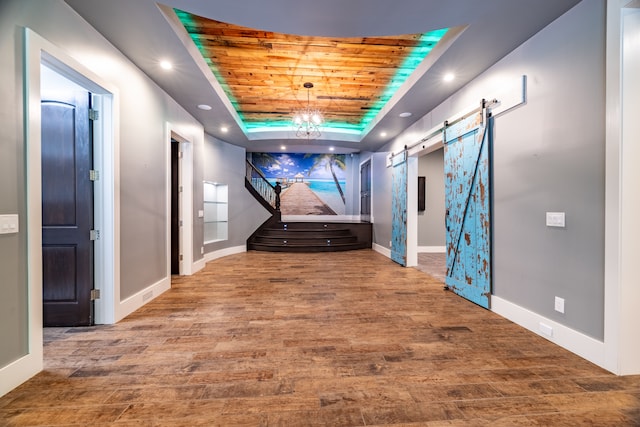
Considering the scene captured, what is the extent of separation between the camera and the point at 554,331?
2.65 meters

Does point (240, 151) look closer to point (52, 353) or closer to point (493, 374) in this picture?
point (52, 353)

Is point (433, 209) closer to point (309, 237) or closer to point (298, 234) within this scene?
point (309, 237)

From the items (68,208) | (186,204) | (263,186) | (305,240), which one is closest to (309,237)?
(305,240)

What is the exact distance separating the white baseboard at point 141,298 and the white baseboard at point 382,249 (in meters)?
5.08

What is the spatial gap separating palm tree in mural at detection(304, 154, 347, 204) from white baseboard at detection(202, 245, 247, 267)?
13.1 feet

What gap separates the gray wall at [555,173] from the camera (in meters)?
2.33

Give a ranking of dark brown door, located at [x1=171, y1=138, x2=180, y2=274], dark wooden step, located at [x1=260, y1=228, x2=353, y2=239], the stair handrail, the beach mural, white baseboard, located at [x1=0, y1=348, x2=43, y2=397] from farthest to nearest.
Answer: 1. the beach mural
2. the stair handrail
3. dark wooden step, located at [x1=260, y1=228, x2=353, y2=239]
4. dark brown door, located at [x1=171, y1=138, x2=180, y2=274]
5. white baseboard, located at [x1=0, y1=348, x2=43, y2=397]

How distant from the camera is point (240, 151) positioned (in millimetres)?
8320

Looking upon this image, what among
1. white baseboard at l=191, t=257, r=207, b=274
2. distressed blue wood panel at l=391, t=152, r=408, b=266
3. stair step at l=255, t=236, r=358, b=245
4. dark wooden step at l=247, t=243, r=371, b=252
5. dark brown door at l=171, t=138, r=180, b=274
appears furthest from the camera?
stair step at l=255, t=236, r=358, b=245

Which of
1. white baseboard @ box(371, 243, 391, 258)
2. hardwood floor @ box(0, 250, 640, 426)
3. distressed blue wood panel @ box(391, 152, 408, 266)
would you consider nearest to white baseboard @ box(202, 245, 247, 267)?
hardwood floor @ box(0, 250, 640, 426)

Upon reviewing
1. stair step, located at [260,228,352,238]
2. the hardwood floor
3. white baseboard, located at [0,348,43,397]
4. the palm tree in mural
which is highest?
the palm tree in mural

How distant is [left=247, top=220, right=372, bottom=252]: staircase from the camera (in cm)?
822

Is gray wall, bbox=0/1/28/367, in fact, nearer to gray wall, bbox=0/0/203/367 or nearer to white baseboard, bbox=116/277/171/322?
gray wall, bbox=0/0/203/367

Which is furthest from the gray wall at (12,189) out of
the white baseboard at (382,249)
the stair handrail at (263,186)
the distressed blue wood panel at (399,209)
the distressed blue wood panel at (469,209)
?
the stair handrail at (263,186)
